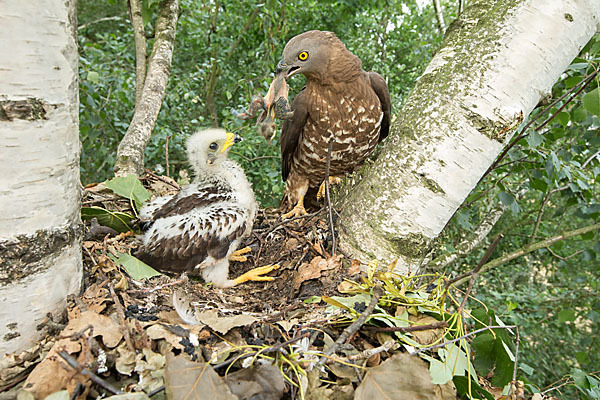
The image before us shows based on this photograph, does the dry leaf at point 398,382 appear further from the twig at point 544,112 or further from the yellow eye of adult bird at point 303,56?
the yellow eye of adult bird at point 303,56

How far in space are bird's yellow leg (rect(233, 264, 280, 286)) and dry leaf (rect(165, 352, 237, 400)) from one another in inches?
43.6

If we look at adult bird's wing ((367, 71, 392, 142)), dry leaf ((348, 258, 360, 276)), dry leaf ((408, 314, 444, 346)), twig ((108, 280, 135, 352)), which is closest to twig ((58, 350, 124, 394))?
twig ((108, 280, 135, 352))

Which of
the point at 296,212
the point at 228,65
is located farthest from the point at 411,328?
the point at 228,65

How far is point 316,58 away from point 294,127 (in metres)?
0.51

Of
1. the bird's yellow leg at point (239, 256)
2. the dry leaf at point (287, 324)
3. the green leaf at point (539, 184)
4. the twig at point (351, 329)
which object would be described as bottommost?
the bird's yellow leg at point (239, 256)

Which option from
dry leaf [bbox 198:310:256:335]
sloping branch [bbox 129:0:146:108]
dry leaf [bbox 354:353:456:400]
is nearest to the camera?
dry leaf [bbox 354:353:456:400]

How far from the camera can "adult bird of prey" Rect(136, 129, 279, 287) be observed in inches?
82.7

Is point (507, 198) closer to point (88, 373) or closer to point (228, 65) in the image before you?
point (88, 373)

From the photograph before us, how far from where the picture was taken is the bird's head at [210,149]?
262 cm

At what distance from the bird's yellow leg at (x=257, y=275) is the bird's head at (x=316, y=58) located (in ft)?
3.75

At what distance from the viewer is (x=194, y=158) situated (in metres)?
2.71

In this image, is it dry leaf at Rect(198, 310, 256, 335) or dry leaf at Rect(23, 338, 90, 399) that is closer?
dry leaf at Rect(23, 338, 90, 399)

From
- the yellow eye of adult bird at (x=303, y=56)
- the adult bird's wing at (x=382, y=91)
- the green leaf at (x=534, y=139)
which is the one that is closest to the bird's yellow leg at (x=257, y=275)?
the yellow eye of adult bird at (x=303, y=56)

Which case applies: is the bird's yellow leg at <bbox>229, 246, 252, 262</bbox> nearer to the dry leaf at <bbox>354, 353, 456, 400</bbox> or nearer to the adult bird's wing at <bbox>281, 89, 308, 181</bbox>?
the adult bird's wing at <bbox>281, 89, 308, 181</bbox>
